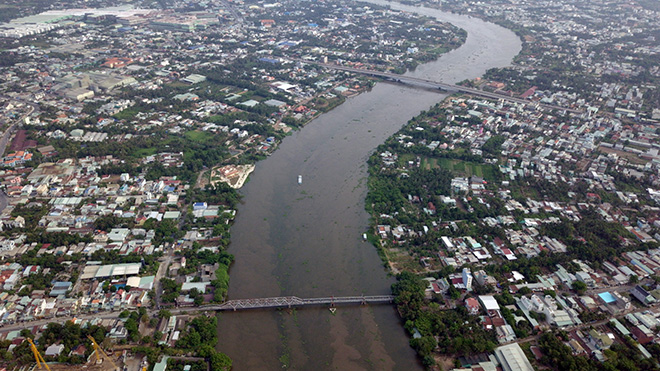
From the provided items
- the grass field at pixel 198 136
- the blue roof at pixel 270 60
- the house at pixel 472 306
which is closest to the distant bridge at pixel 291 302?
the house at pixel 472 306

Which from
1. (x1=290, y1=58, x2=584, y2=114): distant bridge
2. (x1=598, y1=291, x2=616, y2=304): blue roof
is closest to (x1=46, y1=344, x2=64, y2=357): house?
(x1=598, y1=291, x2=616, y2=304): blue roof

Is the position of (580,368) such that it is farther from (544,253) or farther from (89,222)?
(89,222)

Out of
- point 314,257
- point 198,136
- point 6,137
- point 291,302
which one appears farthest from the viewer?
point 198,136

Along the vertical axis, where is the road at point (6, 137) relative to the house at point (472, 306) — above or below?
below

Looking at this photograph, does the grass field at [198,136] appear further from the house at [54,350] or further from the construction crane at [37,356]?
the construction crane at [37,356]

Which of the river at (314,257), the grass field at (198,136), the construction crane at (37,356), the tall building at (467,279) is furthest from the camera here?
the grass field at (198,136)

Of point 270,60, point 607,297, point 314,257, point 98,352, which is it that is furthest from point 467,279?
point 270,60

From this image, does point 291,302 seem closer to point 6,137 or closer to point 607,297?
point 607,297

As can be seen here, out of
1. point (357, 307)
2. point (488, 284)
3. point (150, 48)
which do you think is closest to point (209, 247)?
point (357, 307)
